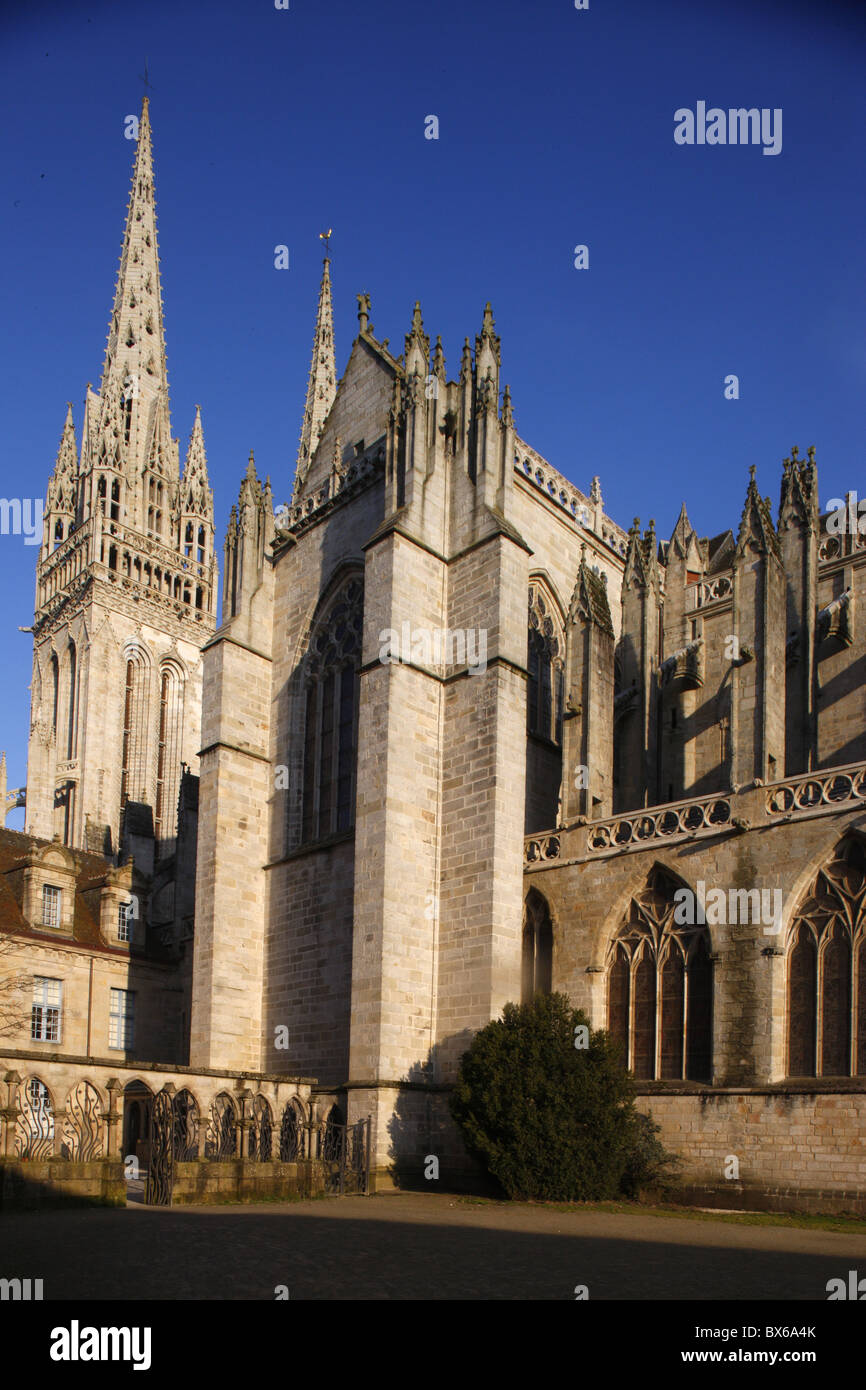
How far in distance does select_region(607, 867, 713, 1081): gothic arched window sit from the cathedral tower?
35480 millimetres

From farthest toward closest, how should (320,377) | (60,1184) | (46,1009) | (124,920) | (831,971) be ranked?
(320,377) < (124,920) < (46,1009) < (831,971) < (60,1184)

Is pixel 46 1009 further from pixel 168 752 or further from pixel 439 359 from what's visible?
pixel 168 752

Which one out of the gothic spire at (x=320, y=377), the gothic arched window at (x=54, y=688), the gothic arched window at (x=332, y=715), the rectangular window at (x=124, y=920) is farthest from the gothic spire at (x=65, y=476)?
the gothic arched window at (x=332, y=715)

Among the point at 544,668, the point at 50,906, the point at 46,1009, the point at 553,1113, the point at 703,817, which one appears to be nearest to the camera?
the point at 553,1113

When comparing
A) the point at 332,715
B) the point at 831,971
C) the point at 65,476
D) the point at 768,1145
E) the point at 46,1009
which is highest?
the point at 65,476

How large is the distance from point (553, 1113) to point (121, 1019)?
17149 mm

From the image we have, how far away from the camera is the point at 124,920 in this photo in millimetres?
31203

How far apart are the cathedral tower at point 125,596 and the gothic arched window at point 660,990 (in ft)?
116

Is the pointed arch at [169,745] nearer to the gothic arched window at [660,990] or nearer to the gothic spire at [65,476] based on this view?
the gothic spire at [65,476]

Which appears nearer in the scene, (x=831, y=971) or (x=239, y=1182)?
(x=239, y=1182)

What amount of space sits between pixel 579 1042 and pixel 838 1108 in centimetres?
336

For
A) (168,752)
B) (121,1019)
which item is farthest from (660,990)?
(168,752)

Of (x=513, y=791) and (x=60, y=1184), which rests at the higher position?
(x=513, y=791)
